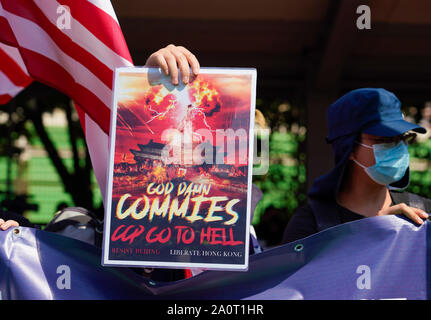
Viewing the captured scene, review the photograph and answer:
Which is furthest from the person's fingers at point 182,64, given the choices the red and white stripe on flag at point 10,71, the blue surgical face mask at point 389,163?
the red and white stripe on flag at point 10,71

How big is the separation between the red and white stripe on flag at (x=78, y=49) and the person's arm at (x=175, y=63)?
0.85 metres

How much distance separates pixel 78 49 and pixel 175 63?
113cm

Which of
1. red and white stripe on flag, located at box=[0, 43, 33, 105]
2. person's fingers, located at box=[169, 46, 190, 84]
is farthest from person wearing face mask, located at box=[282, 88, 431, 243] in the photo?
red and white stripe on flag, located at box=[0, 43, 33, 105]

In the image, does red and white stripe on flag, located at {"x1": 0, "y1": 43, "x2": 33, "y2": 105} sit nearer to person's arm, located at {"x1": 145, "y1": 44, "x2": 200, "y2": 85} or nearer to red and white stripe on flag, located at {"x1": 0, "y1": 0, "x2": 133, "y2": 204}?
red and white stripe on flag, located at {"x1": 0, "y1": 0, "x2": 133, "y2": 204}

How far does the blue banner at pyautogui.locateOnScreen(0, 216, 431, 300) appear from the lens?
80.5 inches

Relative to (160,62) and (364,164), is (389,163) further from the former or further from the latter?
(160,62)

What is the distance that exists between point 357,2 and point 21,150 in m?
5.41

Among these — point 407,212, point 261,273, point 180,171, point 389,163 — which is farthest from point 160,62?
point 389,163

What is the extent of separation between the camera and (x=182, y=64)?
76.4 inches

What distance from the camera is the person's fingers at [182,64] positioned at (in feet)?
6.31

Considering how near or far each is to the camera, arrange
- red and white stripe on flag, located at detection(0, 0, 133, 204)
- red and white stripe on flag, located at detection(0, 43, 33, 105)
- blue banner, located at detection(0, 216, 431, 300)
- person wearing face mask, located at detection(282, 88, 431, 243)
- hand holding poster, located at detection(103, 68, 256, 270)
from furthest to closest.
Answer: red and white stripe on flag, located at detection(0, 43, 33, 105) → red and white stripe on flag, located at detection(0, 0, 133, 204) → person wearing face mask, located at detection(282, 88, 431, 243) → blue banner, located at detection(0, 216, 431, 300) → hand holding poster, located at detection(103, 68, 256, 270)

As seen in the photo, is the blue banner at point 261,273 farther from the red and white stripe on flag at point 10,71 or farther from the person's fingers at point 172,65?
the red and white stripe on flag at point 10,71

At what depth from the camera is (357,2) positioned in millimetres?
6504

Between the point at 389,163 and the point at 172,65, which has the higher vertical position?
the point at 172,65
